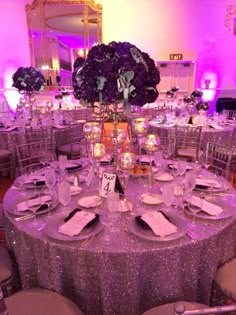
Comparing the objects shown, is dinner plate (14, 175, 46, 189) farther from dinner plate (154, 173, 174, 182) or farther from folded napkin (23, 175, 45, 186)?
dinner plate (154, 173, 174, 182)

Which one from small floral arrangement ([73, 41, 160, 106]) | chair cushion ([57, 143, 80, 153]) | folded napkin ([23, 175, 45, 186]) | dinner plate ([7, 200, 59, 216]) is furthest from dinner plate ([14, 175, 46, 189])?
chair cushion ([57, 143, 80, 153])

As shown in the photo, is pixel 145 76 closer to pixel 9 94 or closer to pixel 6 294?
pixel 6 294

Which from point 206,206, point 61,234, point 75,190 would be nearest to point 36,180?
point 75,190

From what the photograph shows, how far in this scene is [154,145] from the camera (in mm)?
2133

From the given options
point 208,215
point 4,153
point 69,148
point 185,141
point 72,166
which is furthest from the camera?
point 69,148

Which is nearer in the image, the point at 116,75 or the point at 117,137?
the point at 116,75

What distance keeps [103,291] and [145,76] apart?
1208 mm

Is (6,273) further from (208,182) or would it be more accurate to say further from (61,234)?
(208,182)

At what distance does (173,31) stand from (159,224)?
26.7ft

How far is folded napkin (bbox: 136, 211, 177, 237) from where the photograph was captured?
4.54 ft

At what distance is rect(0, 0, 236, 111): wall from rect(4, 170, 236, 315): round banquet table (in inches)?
295

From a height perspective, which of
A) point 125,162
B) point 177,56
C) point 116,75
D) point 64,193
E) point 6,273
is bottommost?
point 6,273

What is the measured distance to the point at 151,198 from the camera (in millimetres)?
1753

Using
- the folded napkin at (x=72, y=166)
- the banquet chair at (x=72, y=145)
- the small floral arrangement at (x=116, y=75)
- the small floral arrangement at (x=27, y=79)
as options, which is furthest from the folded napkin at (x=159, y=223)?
the small floral arrangement at (x=27, y=79)
